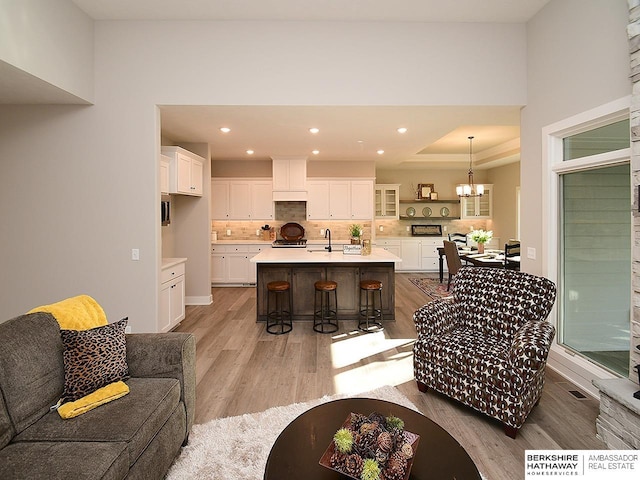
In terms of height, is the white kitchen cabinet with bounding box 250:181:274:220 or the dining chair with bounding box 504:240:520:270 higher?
the white kitchen cabinet with bounding box 250:181:274:220

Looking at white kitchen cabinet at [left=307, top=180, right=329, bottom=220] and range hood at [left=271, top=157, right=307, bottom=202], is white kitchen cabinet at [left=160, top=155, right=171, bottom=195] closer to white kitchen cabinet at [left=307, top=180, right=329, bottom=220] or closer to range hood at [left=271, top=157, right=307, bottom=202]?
range hood at [left=271, top=157, right=307, bottom=202]

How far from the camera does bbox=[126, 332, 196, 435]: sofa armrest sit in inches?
83.4

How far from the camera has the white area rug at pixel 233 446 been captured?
1.93m

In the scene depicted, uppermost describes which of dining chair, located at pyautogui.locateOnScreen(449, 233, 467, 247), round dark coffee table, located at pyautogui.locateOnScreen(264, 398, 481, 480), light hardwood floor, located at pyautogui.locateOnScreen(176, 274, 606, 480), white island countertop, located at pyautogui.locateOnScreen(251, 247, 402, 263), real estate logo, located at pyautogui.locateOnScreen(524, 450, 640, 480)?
dining chair, located at pyautogui.locateOnScreen(449, 233, 467, 247)

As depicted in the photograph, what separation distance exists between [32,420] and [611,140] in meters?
4.28

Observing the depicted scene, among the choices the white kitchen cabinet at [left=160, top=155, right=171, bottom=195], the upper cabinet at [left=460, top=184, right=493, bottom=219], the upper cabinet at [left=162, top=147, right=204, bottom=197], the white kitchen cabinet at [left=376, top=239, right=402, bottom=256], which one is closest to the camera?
the white kitchen cabinet at [left=160, top=155, right=171, bottom=195]

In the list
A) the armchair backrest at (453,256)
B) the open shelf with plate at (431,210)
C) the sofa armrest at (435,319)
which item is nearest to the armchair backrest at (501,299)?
the sofa armrest at (435,319)

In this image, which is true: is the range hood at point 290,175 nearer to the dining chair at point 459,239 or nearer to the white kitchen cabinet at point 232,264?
the white kitchen cabinet at point 232,264

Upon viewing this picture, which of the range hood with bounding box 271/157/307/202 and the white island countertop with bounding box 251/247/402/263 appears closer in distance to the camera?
the white island countertop with bounding box 251/247/402/263

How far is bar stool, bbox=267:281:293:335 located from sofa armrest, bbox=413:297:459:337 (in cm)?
210

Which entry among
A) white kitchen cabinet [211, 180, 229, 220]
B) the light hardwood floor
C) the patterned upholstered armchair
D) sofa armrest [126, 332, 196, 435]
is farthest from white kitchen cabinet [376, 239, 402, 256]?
sofa armrest [126, 332, 196, 435]

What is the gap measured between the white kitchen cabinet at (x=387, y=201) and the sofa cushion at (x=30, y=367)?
7.93 meters

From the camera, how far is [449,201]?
Result: 937cm

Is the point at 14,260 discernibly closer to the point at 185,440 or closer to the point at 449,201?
the point at 185,440
